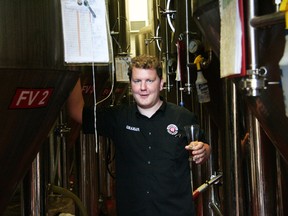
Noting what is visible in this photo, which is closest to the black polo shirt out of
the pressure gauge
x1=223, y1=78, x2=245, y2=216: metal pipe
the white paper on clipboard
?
the pressure gauge

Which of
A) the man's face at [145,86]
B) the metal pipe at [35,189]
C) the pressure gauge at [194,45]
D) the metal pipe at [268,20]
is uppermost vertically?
the pressure gauge at [194,45]

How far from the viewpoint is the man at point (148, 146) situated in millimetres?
1722

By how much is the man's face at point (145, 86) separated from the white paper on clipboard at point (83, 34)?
1.89 ft

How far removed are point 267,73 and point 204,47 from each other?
48.3 inches

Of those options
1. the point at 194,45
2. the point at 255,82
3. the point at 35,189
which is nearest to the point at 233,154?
the point at 255,82

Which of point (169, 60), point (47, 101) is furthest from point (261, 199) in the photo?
point (169, 60)

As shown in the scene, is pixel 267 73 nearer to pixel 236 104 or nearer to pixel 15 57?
pixel 236 104

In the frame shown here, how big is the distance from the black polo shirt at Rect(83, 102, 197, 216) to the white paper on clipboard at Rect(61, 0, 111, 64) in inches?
24.0

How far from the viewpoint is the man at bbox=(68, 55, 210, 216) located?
1.72 m

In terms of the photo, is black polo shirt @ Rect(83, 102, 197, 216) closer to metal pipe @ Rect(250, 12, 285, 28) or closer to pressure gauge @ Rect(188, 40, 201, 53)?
pressure gauge @ Rect(188, 40, 201, 53)

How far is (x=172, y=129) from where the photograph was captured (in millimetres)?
1770

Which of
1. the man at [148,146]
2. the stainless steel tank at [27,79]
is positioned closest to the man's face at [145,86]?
the man at [148,146]

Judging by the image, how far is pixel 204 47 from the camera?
6.64 feet

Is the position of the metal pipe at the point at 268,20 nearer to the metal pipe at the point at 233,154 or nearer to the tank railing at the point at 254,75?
the tank railing at the point at 254,75
